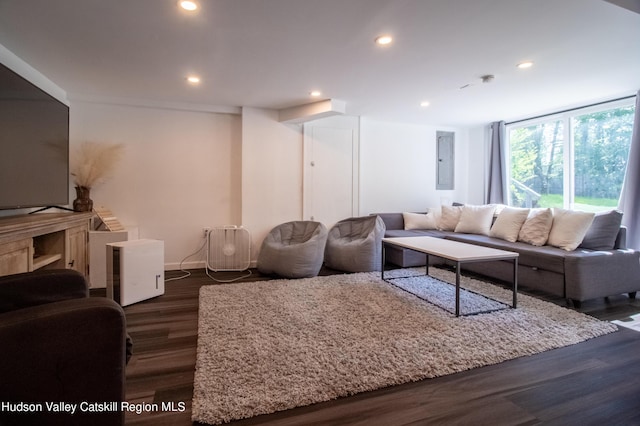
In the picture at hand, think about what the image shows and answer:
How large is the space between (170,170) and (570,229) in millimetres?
4871

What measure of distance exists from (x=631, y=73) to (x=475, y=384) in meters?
3.62

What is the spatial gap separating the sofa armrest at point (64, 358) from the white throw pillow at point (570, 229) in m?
3.92

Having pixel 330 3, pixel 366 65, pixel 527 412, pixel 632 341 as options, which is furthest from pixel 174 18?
pixel 632 341

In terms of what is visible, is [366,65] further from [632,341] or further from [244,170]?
[632,341]

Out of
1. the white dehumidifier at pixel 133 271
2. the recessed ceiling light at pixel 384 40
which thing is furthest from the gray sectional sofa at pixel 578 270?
the white dehumidifier at pixel 133 271

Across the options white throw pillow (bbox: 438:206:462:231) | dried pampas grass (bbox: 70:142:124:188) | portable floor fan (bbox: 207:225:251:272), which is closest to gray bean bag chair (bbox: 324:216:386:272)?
portable floor fan (bbox: 207:225:251:272)

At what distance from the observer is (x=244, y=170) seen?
437 cm

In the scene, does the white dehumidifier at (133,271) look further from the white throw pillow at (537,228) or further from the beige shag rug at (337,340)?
the white throw pillow at (537,228)

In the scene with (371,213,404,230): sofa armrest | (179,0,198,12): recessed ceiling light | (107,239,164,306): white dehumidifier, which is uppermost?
(179,0,198,12): recessed ceiling light

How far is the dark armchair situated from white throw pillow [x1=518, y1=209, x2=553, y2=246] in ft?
13.4

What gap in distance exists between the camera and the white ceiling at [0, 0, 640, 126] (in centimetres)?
204

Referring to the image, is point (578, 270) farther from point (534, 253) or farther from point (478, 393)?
point (478, 393)

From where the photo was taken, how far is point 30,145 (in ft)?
7.89

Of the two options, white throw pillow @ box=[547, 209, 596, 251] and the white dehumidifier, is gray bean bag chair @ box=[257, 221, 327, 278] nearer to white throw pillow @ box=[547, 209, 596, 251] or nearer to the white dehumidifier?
the white dehumidifier
